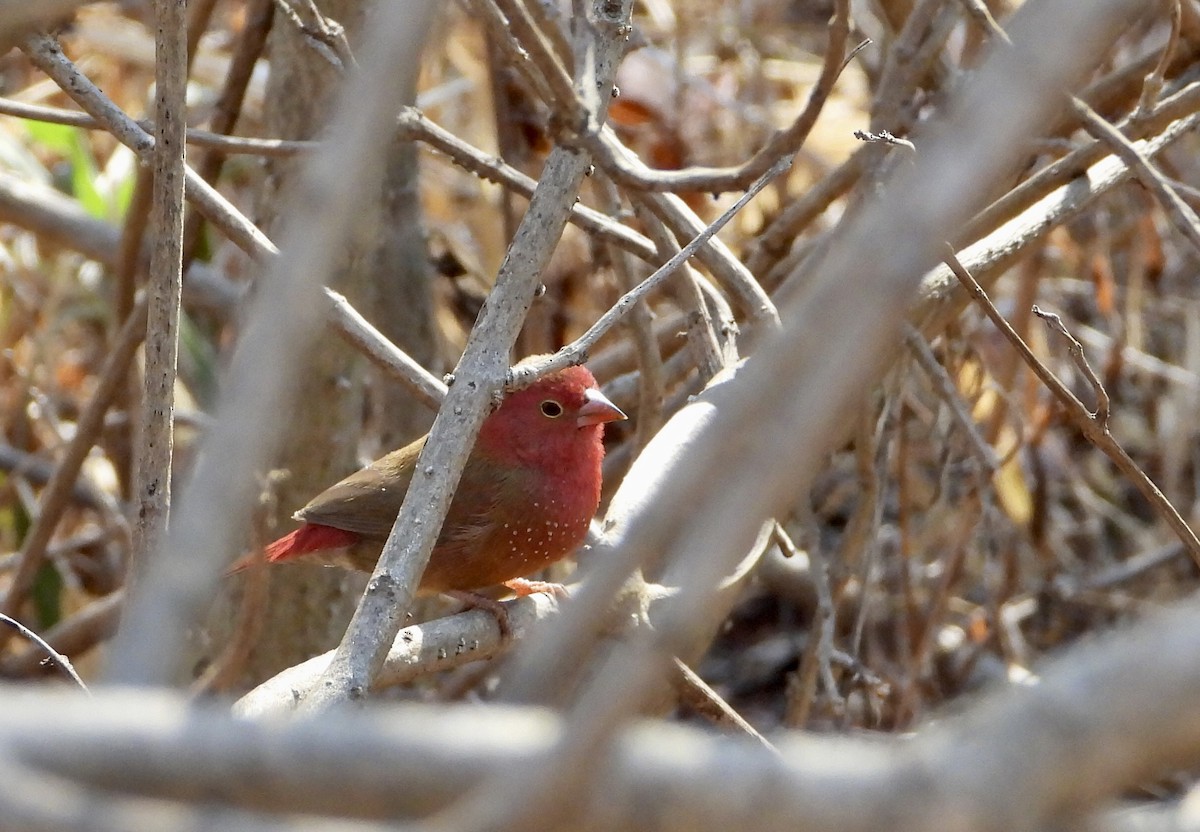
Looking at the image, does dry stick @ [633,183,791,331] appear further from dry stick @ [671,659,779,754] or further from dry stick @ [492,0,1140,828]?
dry stick @ [492,0,1140,828]

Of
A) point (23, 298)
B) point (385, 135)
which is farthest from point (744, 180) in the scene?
point (23, 298)

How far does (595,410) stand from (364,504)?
2.26 ft

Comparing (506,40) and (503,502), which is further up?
(506,40)

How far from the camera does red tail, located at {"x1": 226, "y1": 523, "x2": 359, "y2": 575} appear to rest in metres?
4.05

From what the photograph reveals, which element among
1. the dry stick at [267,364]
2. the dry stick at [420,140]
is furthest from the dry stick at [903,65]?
the dry stick at [267,364]

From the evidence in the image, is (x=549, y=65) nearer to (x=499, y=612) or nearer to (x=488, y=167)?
(x=488, y=167)

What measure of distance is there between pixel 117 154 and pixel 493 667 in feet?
8.97

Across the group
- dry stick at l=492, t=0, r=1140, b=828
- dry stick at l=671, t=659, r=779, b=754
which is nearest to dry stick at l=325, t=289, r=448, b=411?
dry stick at l=671, t=659, r=779, b=754

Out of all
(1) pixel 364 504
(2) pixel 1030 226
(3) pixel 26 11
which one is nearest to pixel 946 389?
(2) pixel 1030 226

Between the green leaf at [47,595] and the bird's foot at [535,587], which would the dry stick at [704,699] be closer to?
the bird's foot at [535,587]

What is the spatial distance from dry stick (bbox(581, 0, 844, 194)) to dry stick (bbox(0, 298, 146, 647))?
148 centimetres

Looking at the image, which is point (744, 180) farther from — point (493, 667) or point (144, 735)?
point (144, 735)

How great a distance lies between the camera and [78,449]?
13.2ft

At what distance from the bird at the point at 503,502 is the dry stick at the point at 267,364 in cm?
260
